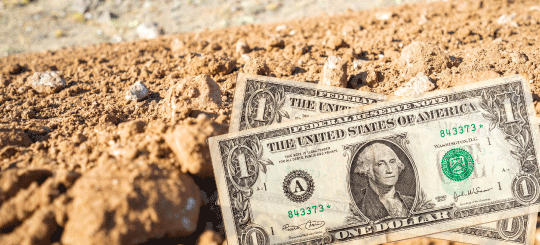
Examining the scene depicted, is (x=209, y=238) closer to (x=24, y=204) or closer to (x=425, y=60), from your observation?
(x=24, y=204)

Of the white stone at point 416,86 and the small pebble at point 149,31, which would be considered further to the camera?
the small pebble at point 149,31

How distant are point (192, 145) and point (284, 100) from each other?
83 cm

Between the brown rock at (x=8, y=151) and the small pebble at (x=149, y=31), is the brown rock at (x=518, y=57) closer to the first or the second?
the brown rock at (x=8, y=151)

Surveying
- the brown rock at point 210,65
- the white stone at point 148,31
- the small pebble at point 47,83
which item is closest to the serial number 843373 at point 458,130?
the brown rock at point 210,65

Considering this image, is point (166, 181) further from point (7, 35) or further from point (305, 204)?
point (7, 35)

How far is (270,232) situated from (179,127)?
0.93 metres

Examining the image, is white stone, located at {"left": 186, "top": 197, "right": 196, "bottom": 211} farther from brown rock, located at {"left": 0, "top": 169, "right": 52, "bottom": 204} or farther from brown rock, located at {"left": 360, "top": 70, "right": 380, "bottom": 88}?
brown rock, located at {"left": 360, "top": 70, "right": 380, "bottom": 88}

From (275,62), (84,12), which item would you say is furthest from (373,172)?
(84,12)

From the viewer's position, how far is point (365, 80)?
109 inches

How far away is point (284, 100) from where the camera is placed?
2432 mm

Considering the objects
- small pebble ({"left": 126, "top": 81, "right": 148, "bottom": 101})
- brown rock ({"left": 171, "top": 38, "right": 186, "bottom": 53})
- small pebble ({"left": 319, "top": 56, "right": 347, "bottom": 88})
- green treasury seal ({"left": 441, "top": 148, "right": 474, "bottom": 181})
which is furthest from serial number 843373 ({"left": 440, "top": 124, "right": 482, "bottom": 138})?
brown rock ({"left": 171, "top": 38, "right": 186, "bottom": 53})

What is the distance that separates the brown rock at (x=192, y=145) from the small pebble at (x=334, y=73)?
1077 mm

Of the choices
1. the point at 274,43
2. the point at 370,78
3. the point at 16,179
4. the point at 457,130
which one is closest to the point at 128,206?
the point at 16,179

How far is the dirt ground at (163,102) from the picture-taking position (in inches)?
67.6
